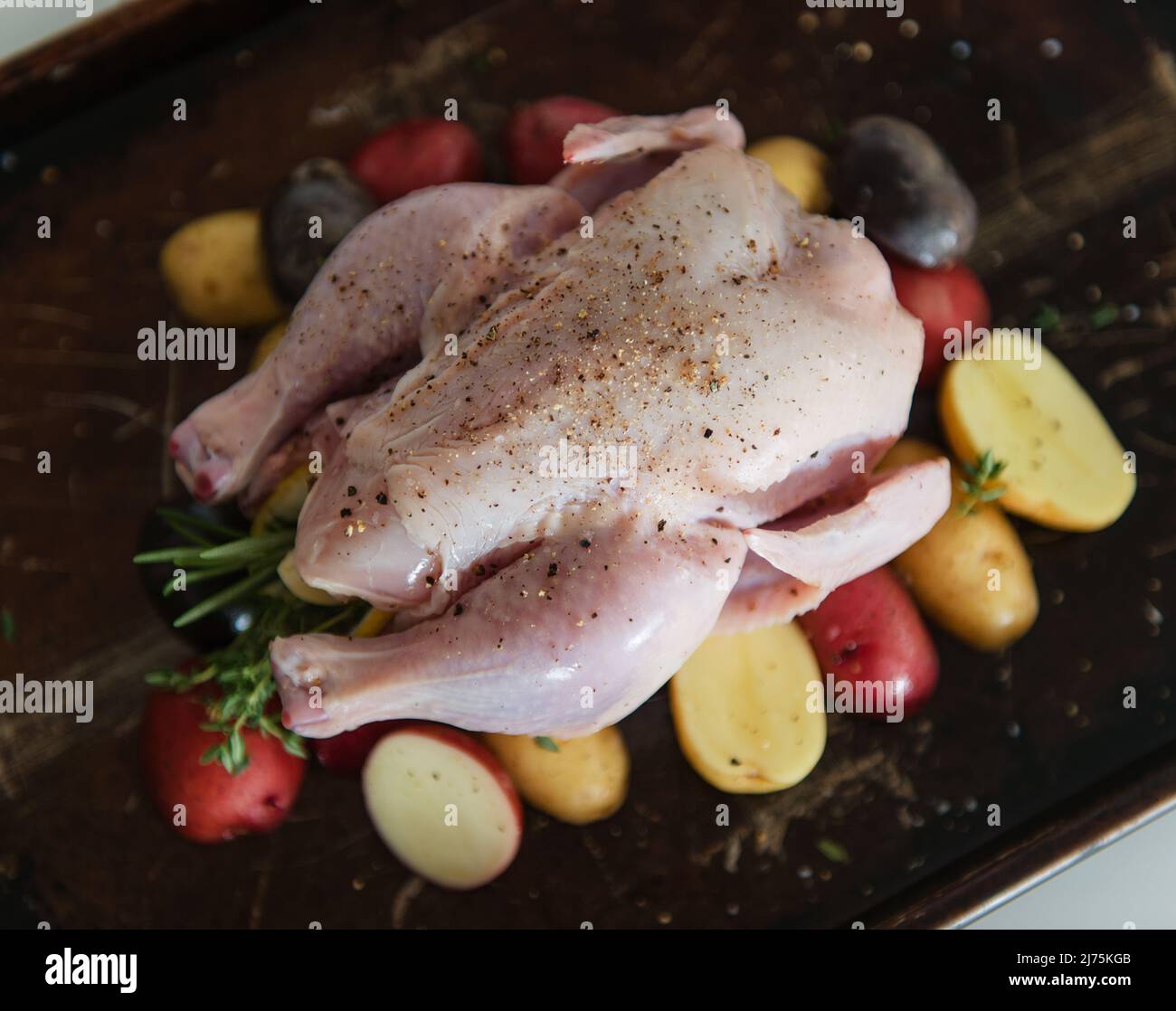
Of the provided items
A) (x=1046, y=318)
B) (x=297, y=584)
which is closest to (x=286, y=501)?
(x=297, y=584)

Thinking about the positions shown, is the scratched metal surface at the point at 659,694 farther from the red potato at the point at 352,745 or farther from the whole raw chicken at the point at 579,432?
the whole raw chicken at the point at 579,432

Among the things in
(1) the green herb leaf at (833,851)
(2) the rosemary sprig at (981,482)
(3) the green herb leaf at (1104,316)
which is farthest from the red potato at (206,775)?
(3) the green herb leaf at (1104,316)

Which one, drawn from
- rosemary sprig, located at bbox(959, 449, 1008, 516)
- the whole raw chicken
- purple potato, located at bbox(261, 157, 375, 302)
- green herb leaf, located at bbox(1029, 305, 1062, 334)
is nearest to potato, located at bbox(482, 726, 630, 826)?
the whole raw chicken

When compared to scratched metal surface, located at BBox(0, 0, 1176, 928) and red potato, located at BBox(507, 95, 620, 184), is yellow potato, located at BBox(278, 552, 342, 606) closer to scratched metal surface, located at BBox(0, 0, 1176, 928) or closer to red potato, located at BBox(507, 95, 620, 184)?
scratched metal surface, located at BBox(0, 0, 1176, 928)

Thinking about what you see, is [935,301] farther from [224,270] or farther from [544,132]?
[224,270]
